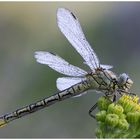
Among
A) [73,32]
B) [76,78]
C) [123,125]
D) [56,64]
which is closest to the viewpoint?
[123,125]

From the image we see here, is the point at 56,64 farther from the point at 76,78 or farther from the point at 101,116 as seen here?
the point at 101,116

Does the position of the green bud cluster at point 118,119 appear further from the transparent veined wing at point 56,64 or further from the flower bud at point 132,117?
the transparent veined wing at point 56,64

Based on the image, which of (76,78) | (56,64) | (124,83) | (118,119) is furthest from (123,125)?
(56,64)

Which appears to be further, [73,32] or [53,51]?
[53,51]

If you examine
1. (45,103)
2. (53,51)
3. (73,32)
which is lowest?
(45,103)

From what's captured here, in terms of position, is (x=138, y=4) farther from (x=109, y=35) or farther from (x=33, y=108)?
(x=33, y=108)

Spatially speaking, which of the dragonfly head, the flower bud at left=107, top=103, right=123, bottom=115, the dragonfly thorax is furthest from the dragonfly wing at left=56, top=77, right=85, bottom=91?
the flower bud at left=107, top=103, right=123, bottom=115

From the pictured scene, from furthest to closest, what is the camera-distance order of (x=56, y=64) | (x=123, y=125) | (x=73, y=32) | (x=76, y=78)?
(x=73, y=32) → (x=56, y=64) → (x=76, y=78) → (x=123, y=125)
